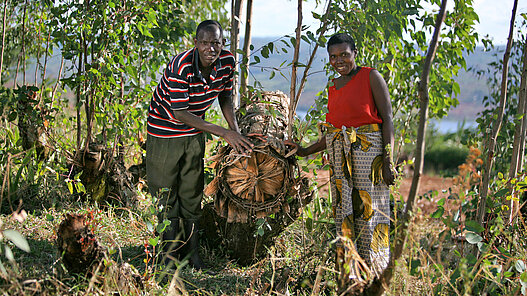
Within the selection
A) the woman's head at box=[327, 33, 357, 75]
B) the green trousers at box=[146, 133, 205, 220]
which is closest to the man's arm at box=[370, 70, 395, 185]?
the woman's head at box=[327, 33, 357, 75]

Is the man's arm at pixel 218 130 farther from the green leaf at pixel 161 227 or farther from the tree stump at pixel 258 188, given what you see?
the green leaf at pixel 161 227

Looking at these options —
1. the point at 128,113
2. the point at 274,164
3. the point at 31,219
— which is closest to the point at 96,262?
the point at 274,164

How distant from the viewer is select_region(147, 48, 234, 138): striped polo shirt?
2.67 m

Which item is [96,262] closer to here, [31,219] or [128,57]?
[31,219]

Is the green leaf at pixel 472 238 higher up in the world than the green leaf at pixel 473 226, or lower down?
lower down

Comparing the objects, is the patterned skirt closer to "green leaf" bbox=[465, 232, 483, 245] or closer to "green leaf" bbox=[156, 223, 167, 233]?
"green leaf" bbox=[465, 232, 483, 245]

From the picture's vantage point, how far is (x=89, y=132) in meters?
3.79

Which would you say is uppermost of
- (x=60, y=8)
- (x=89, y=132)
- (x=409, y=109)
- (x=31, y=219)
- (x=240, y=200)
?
(x=60, y=8)

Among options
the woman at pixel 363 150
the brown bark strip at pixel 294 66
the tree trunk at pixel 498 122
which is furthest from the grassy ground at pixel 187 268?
the brown bark strip at pixel 294 66

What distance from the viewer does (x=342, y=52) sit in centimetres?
256

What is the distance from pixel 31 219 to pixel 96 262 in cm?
161

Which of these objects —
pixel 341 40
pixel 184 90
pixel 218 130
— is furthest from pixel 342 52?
pixel 184 90

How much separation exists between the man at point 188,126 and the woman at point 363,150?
563mm

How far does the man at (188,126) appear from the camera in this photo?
2.67 m
